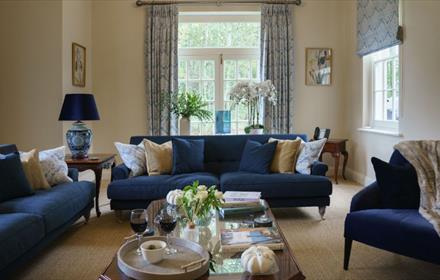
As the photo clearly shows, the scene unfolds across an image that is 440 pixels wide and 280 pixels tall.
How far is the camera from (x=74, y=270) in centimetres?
284

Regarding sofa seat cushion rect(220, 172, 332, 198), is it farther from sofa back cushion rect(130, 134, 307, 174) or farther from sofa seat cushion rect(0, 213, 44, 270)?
sofa seat cushion rect(0, 213, 44, 270)

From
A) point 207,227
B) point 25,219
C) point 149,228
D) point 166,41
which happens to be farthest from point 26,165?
point 166,41

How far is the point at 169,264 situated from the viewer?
5.70 feet

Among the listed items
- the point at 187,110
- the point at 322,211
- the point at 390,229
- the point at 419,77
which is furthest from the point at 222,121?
the point at 390,229

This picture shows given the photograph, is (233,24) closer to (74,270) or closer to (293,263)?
(74,270)

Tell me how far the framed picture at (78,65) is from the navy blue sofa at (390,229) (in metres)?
4.27

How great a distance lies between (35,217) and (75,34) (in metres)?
3.69

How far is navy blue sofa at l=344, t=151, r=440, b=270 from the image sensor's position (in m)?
2.36

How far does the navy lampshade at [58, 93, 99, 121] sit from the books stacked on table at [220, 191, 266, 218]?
2.15m

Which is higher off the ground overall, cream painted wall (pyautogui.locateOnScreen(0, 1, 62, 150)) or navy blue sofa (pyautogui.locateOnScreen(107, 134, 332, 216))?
cream painted wall (pyautogui.locateOnScreen(0, 1, 62, 150))

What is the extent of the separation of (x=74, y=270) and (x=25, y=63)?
3426 mm

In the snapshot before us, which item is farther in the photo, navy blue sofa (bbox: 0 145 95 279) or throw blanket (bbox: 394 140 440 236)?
throw blanket (bbox: 394 140 440 236)

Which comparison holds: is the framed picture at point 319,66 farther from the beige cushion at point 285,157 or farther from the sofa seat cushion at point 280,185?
the sofa seat cushion at point 280,185

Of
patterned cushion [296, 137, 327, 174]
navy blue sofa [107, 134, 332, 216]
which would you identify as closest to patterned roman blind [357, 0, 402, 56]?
patterned cushion [296, 137, 327, 174]
